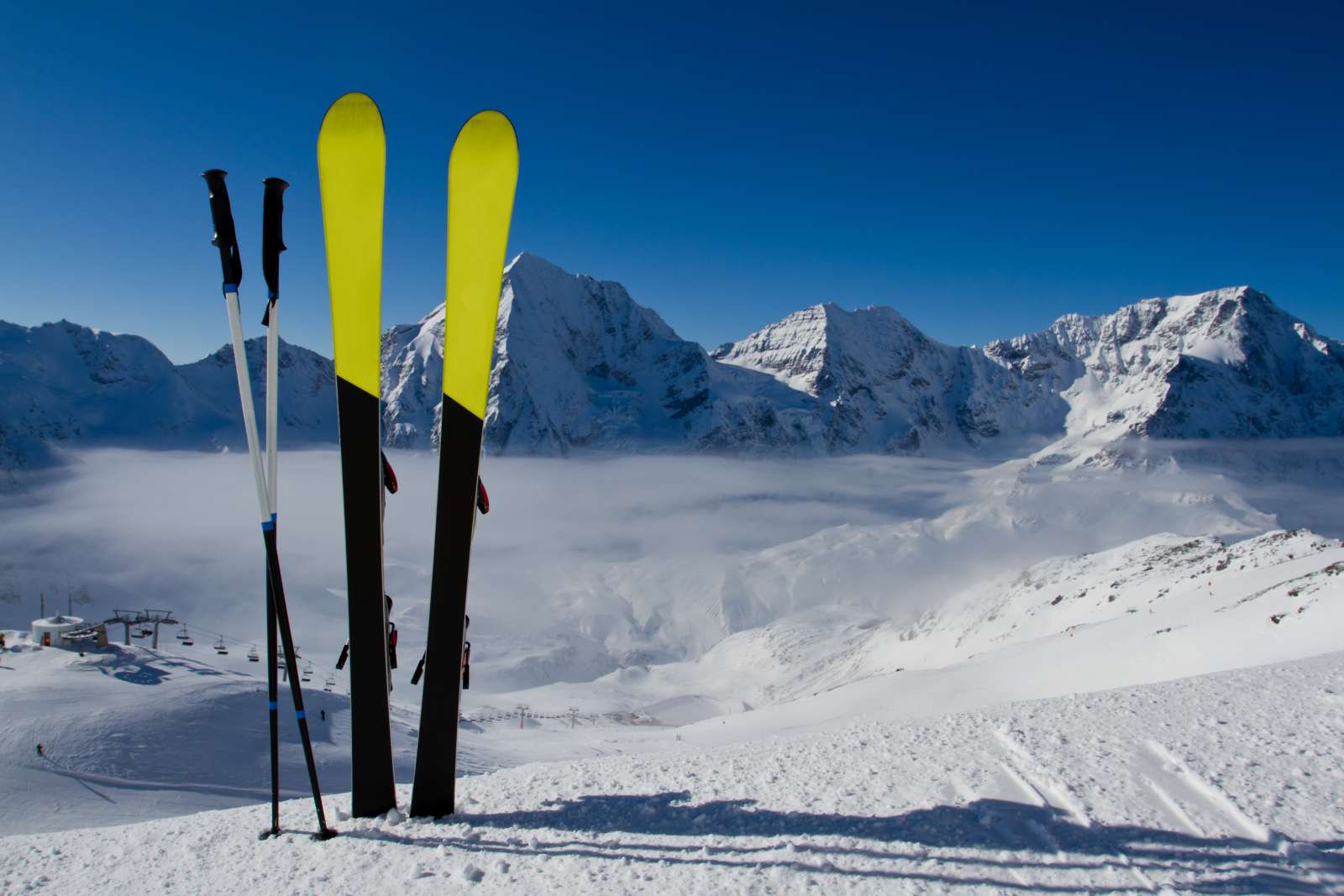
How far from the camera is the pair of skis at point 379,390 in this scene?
355 inches

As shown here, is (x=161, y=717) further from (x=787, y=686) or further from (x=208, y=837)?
(x=787, y=686)

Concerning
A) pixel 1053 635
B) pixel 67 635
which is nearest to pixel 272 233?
pixel 67 635

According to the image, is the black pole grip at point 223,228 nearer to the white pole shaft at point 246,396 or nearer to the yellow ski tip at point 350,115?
the white pole shaft at point 246,396

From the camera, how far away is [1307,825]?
323 inches

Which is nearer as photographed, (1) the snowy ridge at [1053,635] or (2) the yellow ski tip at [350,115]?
(2) the yellow ski tip at [350,115]

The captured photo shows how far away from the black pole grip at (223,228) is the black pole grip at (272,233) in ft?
0.96

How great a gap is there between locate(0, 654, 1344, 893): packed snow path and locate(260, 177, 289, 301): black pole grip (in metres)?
6.62

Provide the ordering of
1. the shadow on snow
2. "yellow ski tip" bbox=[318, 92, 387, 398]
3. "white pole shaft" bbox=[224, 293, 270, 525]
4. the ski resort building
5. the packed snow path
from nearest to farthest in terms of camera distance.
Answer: the shadow on snow < the packed snow path < "white pole shaft" bbox=[224, 293, 270, 525] < "yellow ski tip" bbox=[318, 92, 387, 398] < the ski resort building

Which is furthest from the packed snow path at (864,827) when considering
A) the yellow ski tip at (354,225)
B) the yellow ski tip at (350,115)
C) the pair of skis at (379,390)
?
the yellow ski tip at (350,115)

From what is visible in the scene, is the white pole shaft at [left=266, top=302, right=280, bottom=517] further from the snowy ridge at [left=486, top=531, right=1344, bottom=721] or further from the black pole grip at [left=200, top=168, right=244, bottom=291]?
the snowy ridge at [left=486, top=531, right=1344, bottom=721]

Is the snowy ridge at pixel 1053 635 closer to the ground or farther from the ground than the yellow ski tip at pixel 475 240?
closer to the ground

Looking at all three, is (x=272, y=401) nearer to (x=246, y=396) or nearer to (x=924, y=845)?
(x=246, y=396)

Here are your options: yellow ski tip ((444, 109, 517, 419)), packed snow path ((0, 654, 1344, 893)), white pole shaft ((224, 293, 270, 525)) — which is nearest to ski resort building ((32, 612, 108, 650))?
packed snow path ((0, 654, 1344, 893))

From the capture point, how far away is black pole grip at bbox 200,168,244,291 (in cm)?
853
